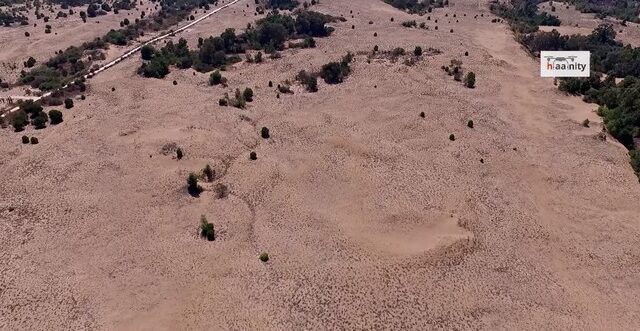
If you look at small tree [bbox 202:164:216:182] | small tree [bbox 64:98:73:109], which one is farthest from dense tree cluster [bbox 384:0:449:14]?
Result: small tree [bbox 202:164:216:182]

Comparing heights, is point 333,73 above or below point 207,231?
above

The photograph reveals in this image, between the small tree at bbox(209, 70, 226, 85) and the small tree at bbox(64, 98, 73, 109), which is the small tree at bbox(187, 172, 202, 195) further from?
the small tree at bbox(209, 70, 226, 85)

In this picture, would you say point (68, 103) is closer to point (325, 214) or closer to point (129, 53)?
point (129, 53)

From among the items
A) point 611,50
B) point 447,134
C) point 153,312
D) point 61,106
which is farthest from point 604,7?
point 153,312

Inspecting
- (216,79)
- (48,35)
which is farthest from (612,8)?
(48,35)

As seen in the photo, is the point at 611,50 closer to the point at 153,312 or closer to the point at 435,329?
the point at 435,329
